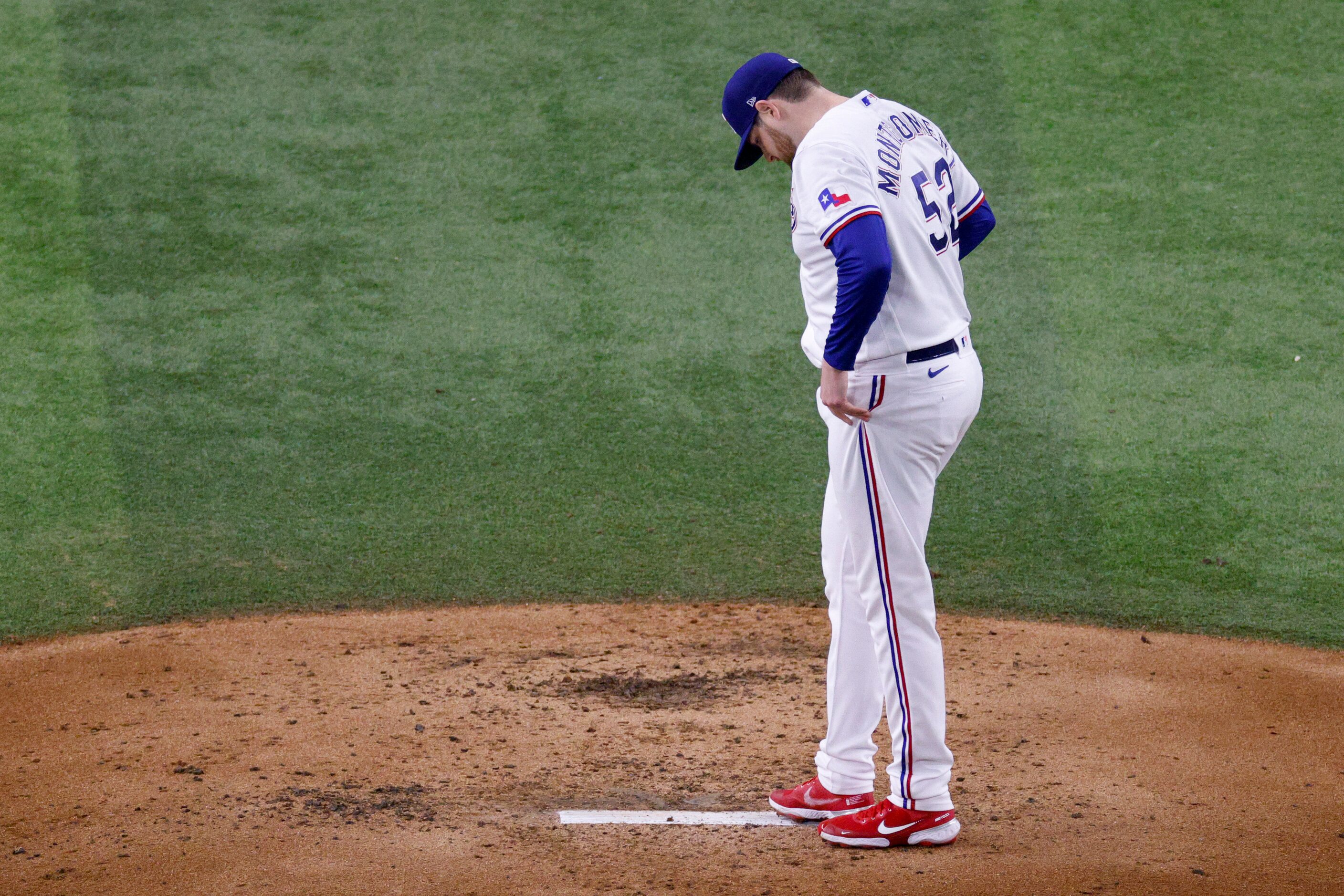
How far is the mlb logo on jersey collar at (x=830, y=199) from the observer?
2943mm

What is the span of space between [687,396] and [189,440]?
242 centimetres

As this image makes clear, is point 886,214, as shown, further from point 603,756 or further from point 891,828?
point 603,756

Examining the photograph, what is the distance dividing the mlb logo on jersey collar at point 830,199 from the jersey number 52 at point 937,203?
0.25 meters

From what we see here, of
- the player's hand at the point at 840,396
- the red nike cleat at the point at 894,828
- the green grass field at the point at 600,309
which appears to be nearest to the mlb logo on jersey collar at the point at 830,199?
the player's hand at the point at 840,396

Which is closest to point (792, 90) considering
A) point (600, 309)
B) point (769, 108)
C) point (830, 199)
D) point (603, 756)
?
point (769, 108)

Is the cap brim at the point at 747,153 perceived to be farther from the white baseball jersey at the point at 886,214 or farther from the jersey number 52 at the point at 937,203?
the jersey number 52 at the point at 937,203

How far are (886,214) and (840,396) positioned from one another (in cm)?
43

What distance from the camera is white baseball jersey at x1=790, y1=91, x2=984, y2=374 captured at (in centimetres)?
298

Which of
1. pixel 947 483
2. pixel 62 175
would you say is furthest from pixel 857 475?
pixel 62 175

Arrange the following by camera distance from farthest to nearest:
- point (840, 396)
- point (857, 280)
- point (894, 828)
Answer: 1. point (894, 828)
2. point (840, 396)
3. point (857, 280)

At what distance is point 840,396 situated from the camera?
3020 millimetres

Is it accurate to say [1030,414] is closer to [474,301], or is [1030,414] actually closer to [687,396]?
[687,396]

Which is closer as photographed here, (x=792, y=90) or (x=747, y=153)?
(x=792, y=90)

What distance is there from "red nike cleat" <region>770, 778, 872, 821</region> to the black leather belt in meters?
1.15
